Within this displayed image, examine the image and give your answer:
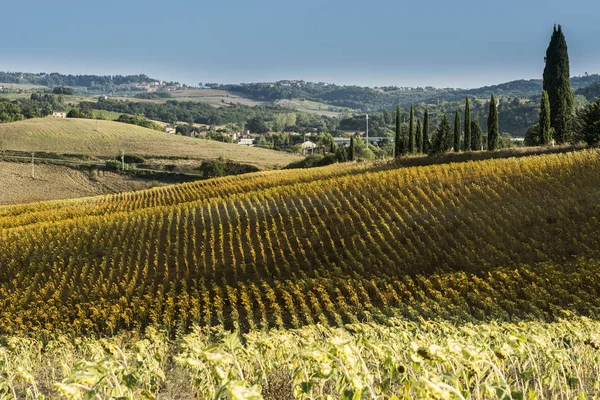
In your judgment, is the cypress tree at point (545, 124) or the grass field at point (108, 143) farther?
the grass field at point (108, 143)

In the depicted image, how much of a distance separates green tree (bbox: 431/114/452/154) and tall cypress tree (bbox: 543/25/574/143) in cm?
948

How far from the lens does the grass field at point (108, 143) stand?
82.4 metres

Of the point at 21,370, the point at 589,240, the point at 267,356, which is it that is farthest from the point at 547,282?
the point at 21,370

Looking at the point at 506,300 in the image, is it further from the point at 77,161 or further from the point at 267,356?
the point at 77,161

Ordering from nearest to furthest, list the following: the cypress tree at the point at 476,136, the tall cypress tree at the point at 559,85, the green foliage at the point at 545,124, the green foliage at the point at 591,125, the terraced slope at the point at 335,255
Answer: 1. the terraced slope at the point at 335,255
2. the green foliage at the point at 591,125
3. the green foliage at the point at 545,124
4. the tall cypress tree at the point at 559,85
5. the cypress tree at the point at 476,136

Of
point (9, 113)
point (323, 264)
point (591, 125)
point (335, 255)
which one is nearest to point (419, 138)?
point (591, 125)

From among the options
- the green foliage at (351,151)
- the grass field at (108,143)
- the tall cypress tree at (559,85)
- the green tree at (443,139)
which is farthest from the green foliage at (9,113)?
the tall cypress tree at (559,85)

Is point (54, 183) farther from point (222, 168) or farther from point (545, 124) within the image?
point (545, 124)

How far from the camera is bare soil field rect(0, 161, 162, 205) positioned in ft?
202

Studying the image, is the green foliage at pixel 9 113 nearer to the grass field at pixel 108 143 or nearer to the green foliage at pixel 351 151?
the grass field at pixel 108 143

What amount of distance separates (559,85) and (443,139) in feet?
36.6

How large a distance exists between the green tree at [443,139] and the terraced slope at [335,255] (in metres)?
25.2

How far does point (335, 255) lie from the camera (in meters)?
19.9

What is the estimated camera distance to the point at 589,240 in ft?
58.7
